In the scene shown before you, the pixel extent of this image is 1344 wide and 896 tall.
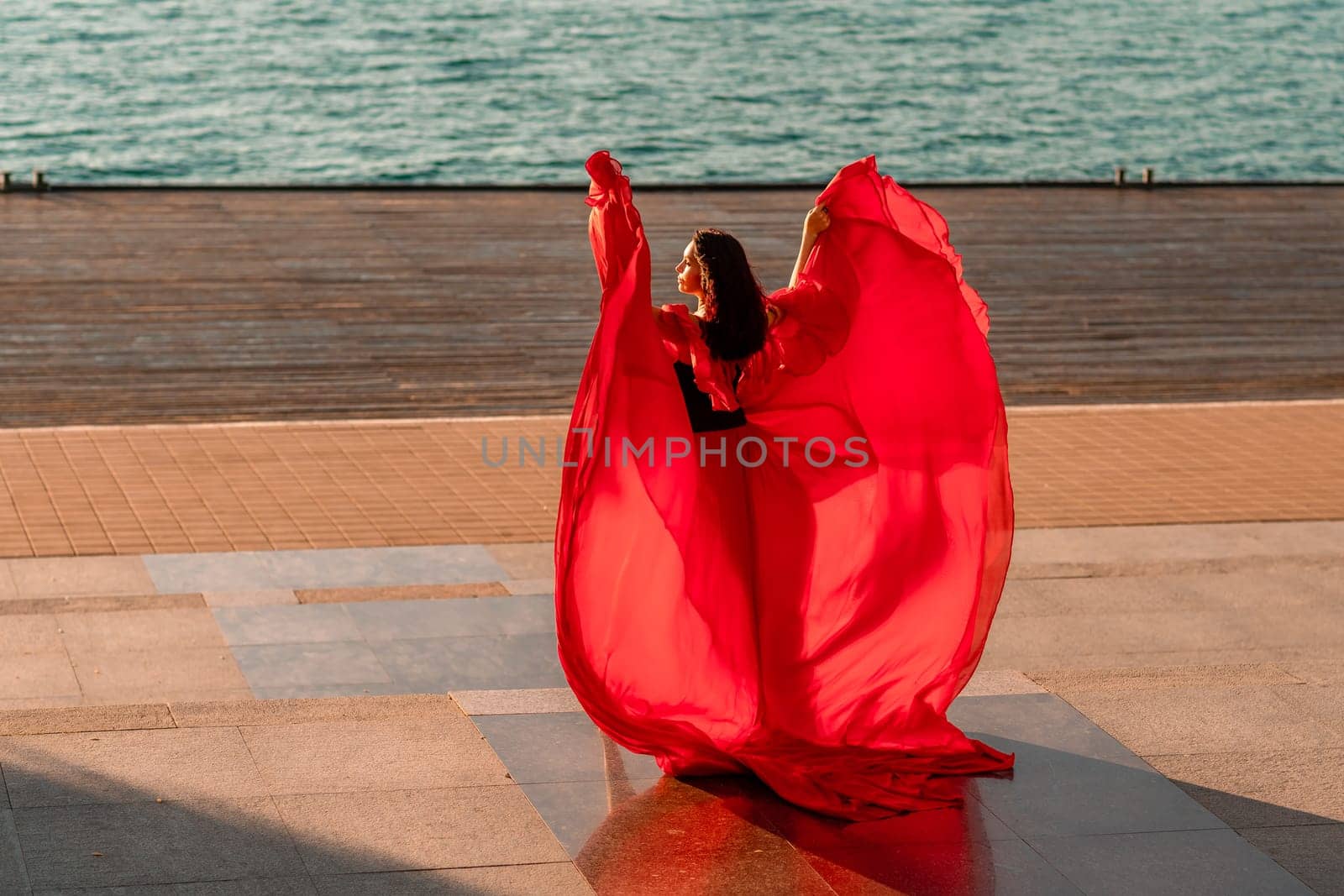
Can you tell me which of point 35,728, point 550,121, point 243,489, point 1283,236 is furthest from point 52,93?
point 35,728

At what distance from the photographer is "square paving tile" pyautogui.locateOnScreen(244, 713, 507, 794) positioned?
504cm

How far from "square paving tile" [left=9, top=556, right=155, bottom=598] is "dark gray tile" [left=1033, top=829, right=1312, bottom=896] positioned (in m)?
4.07

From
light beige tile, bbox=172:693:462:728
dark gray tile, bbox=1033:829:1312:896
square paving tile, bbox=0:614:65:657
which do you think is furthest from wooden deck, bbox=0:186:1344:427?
dark gray tile, bbox=1033:829:1312:896

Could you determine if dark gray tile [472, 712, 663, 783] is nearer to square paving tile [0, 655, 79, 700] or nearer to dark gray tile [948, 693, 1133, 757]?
dark gray tile [948, 693, 1133, 757]

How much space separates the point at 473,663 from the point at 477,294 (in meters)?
7.69

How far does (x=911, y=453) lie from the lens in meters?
5.32

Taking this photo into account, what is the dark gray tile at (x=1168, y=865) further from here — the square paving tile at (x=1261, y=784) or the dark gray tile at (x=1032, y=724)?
the dark gray tile at (x=1032, y=724)

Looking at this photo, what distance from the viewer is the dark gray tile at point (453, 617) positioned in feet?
22.2

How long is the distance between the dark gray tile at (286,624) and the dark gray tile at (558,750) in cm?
131

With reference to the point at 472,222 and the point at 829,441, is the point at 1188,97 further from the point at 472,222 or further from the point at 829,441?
the point at 829,441

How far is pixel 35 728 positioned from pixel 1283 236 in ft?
47.8

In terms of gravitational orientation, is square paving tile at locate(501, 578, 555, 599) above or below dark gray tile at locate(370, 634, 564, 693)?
below

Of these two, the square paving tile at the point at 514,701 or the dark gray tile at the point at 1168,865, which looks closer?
the dark gray tile at the point at 1168,865

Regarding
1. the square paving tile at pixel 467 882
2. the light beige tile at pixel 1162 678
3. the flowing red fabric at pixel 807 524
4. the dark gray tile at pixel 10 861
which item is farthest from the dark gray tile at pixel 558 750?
the light beige tile at pixel 1162 678
